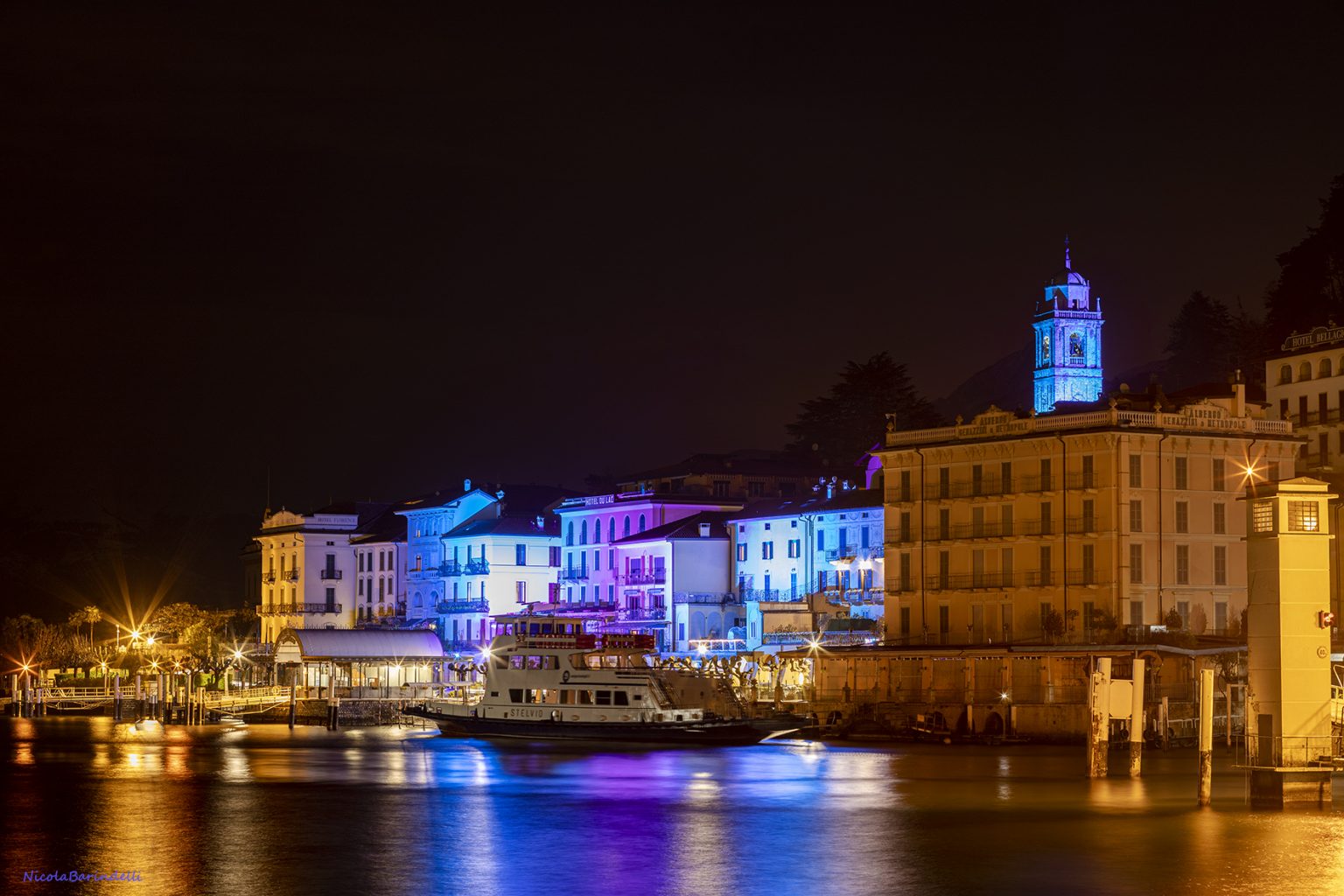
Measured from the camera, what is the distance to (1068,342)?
147000mm

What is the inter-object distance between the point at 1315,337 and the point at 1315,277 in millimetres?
13336

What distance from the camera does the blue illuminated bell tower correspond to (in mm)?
145125

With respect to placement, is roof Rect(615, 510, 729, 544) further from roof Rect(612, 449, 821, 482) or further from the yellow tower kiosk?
the yellow tower kiosk

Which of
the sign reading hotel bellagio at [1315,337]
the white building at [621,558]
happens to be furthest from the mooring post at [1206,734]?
the white building at [621,558]

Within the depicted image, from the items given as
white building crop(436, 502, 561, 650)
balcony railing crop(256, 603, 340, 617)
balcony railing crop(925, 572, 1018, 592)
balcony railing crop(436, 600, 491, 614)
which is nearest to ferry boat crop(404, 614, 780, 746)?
balcony railing crop(925, 572, 1018, 592)

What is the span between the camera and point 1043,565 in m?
92.1

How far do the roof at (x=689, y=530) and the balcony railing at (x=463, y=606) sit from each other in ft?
50.4

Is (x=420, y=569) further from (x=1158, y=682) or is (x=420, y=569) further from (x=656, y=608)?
(x=1158, y=682)

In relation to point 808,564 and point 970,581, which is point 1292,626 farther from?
point 808,564

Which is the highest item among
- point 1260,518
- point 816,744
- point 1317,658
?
point 1260,518

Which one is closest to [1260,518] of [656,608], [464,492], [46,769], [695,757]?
[695,757]

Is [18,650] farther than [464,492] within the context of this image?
Yes

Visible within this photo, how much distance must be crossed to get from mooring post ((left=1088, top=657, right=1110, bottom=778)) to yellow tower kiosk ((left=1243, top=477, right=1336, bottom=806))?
41.2 ft

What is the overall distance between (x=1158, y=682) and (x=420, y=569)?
75.5 metres
